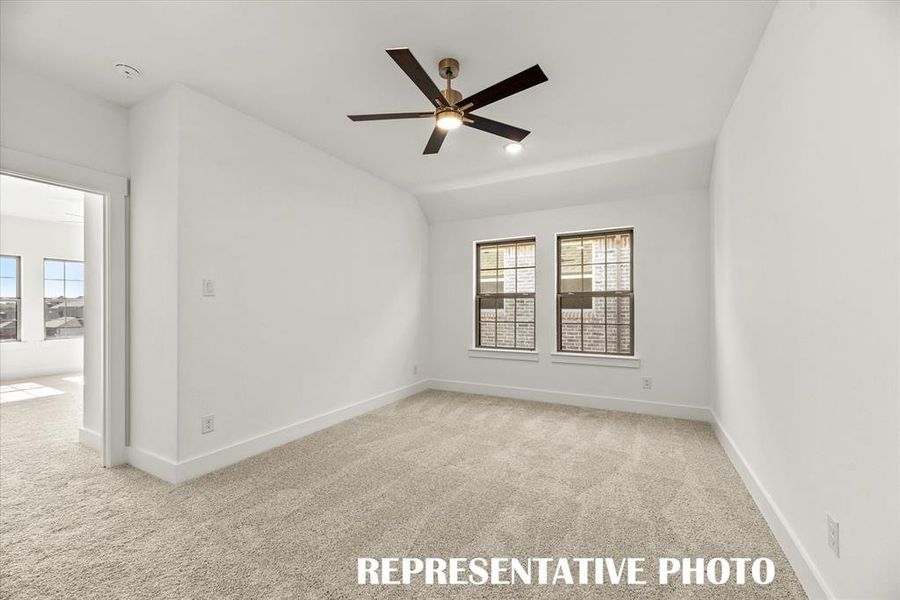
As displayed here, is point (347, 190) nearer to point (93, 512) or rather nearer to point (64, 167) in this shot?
point (64, 167)

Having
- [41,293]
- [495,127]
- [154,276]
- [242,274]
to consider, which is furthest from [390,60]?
[41,293]

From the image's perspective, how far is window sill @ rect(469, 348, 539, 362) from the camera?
199 inches

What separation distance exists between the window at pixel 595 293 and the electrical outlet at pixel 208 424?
3.71 metres

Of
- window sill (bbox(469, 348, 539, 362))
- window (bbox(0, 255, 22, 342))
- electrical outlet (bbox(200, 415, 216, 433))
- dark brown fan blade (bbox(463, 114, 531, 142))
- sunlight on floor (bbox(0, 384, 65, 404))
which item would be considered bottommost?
sunlight on floor (bbox(0, 384, 65, 404))

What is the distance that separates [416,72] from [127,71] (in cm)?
200

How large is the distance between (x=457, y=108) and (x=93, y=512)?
3153 millimetres

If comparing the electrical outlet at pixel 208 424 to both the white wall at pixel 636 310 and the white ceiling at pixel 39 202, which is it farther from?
the white ceiling at pixel 39 202

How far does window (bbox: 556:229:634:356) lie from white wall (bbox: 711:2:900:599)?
2159mm

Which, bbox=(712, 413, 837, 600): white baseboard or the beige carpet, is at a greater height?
bbox=(712, 413, 837, 600): white baseboard

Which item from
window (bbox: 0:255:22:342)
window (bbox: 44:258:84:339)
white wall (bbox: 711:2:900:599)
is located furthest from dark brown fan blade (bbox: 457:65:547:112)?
window (bbox: 0:255:22:342)

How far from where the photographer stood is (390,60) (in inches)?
95.3

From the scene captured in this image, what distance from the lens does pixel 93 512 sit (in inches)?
91.6

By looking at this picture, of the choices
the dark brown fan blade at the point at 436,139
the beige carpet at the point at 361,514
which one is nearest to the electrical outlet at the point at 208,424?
the beige carpet at the point at 361,514

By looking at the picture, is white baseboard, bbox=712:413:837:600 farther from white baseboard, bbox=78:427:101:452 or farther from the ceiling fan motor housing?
white baseboard, bbox=78:427:101:452
